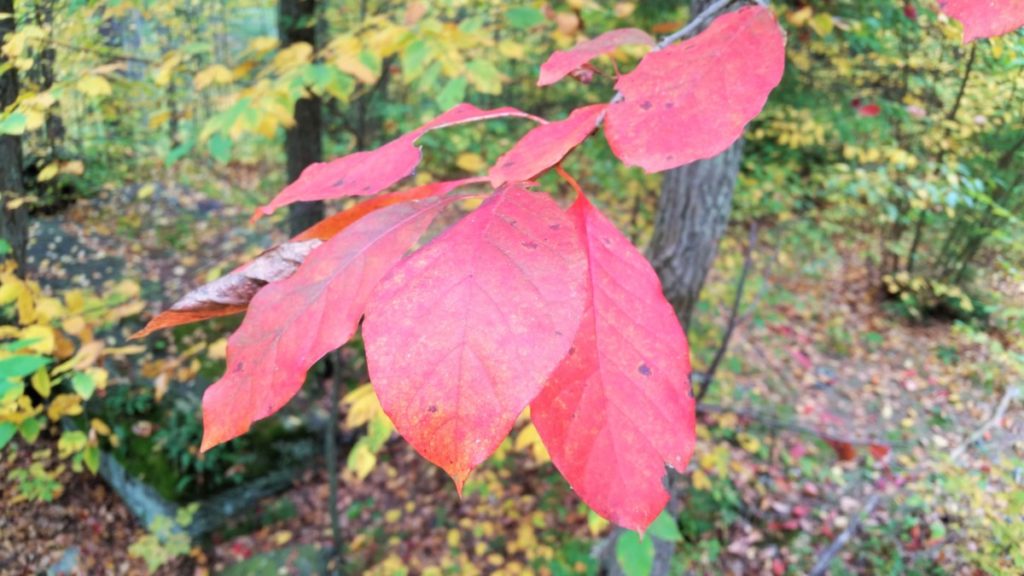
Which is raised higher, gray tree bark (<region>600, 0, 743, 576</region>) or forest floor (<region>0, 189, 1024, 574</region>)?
gray tree bark (<region>600, 0, 743, 576</region>)

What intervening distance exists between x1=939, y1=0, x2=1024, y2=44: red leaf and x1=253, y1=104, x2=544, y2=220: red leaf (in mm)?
365

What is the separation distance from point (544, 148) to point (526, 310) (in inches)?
6.9

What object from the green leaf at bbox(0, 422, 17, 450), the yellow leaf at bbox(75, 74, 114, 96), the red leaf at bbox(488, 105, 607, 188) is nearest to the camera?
the red leaf at bbox(488, 105, 607, 188)

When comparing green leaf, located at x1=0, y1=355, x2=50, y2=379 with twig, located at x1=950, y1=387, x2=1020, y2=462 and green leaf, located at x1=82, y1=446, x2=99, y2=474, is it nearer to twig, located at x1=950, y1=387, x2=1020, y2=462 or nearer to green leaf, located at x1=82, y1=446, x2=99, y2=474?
green leaf, located at x1=82, y1=446, x2=99, y2=474

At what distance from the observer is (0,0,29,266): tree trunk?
67.0 inches

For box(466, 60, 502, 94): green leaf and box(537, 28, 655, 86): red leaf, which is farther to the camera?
box(466, 60, 502, 94): green leaf

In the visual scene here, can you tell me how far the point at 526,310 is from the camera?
0.35 meters

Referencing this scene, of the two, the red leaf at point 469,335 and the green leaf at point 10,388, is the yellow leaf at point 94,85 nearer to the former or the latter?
the green leaf at point 10,388

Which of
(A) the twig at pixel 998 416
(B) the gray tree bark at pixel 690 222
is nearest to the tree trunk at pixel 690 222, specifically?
(B) the gray tree bark at pixel 690 222

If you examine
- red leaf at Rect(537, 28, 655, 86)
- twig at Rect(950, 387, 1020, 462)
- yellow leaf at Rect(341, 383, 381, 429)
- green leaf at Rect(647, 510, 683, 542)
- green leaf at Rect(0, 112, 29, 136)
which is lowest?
green leaf at Rect(647, 510, 683, 542)

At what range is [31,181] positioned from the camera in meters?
2.29

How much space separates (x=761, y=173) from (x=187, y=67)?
12.3ft

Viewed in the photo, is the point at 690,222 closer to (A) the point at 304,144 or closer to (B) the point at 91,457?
(B) the point at 91,457

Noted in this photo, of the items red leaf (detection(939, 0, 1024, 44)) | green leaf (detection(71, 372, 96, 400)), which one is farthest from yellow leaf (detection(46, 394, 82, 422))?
red leaf (detection(939, 0, 1024, 44))
